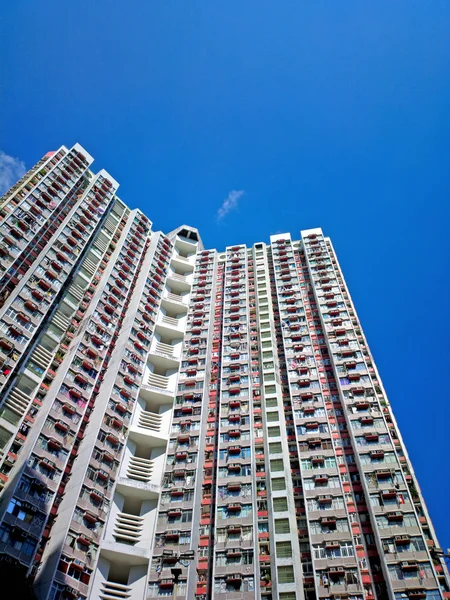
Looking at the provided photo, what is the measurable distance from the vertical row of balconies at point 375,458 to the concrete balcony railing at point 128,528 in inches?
680

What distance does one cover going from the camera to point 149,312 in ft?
178

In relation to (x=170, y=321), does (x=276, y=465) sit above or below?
below

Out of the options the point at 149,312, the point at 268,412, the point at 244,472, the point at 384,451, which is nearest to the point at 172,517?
the point at 244,472

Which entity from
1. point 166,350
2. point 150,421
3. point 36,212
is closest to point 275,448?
point 150,421

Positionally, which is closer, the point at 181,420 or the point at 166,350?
the point at 181,420

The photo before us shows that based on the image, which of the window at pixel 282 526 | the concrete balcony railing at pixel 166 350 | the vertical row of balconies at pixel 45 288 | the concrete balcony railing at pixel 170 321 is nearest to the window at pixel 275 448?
the window at pixel 282 526

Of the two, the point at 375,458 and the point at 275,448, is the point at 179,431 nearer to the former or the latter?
the point at 275,448

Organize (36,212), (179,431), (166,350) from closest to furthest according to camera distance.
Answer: (179,431) → (36,212) → (166,350)

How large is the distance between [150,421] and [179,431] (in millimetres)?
2838

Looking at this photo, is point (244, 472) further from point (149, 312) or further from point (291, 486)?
point (149, 312)

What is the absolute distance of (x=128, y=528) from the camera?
3606cm

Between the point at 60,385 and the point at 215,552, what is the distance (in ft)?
59.5

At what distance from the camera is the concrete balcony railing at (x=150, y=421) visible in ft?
141

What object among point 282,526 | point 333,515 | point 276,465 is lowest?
point 282,526
